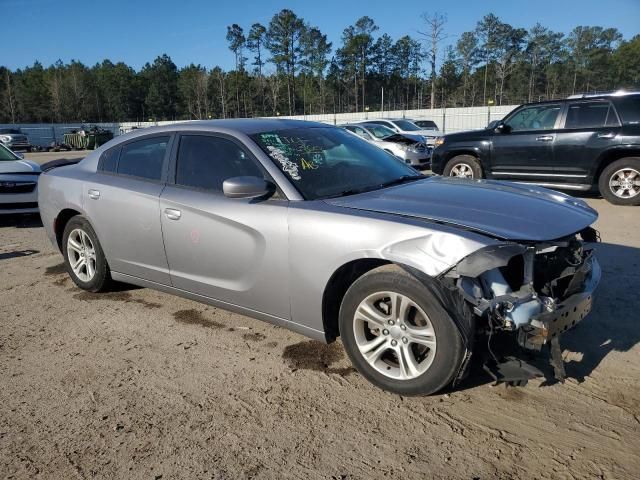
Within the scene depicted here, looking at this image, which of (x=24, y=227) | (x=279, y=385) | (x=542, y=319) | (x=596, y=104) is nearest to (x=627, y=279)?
(x=542, y=319)

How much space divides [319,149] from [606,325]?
2.45 m

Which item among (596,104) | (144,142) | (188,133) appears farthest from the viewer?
(596,104)

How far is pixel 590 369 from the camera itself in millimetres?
3084

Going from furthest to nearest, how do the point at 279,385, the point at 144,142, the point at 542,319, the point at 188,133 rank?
1. the point at 144,142
2. the point at 188,133
3. the point at 279,385
4. the point at 542,319

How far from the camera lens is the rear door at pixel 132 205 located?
159 inches

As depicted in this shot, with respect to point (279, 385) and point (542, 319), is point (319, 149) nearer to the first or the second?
point (279, 385)

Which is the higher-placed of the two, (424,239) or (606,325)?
(424,239)

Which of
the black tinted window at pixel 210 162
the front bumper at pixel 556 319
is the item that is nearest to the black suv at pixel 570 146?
the front bumper at pixel 556 319

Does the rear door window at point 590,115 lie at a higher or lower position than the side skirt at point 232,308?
higher

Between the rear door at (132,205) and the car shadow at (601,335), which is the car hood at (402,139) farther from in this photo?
the rear door at (132,205)

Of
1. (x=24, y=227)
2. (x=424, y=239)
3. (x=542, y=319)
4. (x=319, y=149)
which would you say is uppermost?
(x=319, y=149)

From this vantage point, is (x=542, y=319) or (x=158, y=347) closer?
(x=542, y=319)

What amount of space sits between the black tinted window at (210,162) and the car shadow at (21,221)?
19.8 ft

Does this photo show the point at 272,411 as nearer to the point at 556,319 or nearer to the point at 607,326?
the point at 556,319
